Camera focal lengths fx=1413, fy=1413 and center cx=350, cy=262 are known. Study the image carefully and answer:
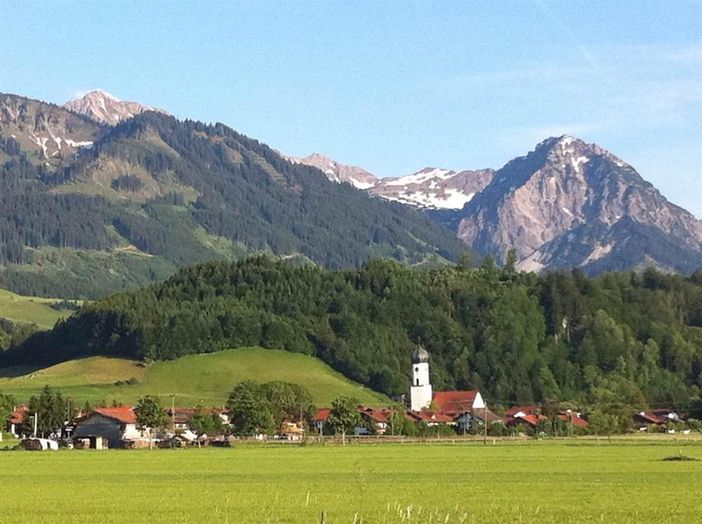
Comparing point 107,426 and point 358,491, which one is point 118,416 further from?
point 358,491

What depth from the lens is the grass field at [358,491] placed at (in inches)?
1989

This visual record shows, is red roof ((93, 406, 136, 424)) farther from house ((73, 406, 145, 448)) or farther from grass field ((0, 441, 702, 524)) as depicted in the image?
grass field ((0, 441, 702, 524))

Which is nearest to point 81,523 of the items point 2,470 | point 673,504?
point 673,504

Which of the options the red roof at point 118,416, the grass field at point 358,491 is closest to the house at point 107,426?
the red roof at point 118,416

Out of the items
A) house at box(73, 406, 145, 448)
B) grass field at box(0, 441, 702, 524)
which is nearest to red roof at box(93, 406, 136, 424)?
house at box(73, 406, 145, 448)

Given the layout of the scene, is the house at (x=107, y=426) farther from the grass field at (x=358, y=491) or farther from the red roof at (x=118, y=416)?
the grass field at (x=358, y=491)

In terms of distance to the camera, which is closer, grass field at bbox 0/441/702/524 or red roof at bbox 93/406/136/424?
grass field at bbox 0/441/702/524

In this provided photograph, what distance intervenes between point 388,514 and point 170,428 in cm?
15208

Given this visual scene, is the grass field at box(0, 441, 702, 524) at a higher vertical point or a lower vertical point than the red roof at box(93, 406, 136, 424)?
lower

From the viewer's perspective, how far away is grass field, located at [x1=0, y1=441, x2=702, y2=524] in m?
50.5

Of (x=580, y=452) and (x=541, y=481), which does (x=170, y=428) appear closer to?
(x=580, y=452)

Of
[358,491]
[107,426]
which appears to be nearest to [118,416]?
[107,426]

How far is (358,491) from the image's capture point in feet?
208

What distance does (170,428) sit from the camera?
199 m
